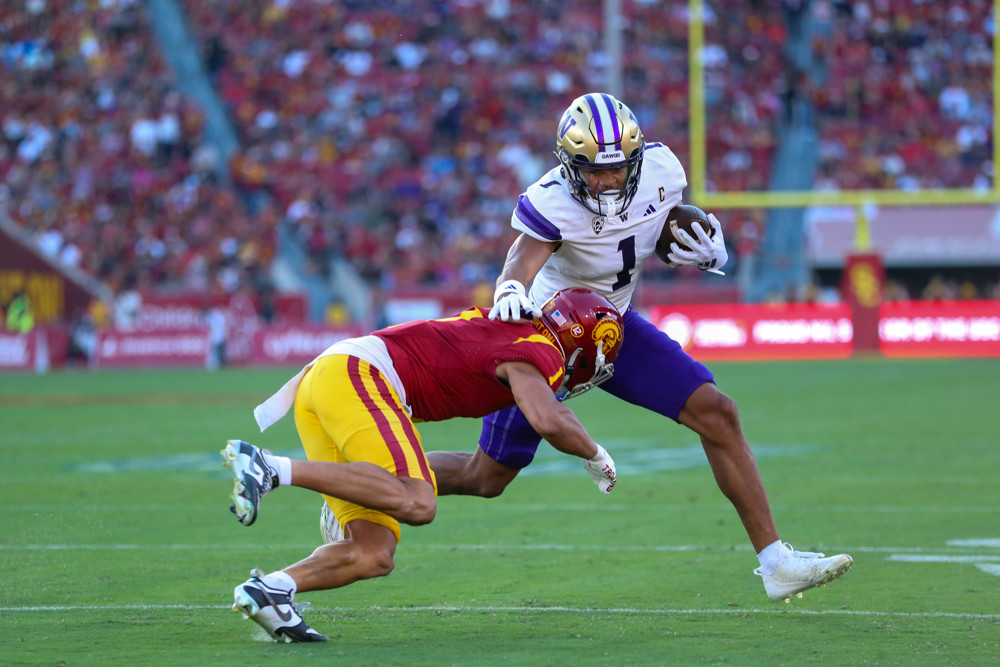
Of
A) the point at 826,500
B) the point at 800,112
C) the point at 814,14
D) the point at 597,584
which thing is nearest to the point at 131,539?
the point at 597,584

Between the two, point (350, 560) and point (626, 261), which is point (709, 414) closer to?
point (626, 261)

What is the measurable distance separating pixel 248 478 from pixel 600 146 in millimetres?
1907

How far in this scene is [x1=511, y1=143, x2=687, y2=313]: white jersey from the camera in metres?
5.34

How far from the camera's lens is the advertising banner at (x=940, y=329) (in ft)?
77.0

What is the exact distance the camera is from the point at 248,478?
4098mm

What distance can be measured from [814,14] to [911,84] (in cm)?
264

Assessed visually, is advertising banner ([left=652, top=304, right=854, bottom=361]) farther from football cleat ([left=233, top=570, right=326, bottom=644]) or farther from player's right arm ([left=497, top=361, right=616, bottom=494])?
football cleat ([left=233, top=570, right=326, bottom=644])

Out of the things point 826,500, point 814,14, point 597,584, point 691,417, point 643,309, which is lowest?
point 643,309

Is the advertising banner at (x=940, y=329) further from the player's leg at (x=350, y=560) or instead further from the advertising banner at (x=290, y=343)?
the player's leg at (x=350, y=560)

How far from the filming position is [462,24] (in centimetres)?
2775

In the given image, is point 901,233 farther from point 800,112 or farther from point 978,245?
point 800,112

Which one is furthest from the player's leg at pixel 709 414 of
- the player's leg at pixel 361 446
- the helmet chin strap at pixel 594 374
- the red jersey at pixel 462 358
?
the player's leg at pixel 361 446

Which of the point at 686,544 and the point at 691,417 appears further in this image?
the point at 686,544

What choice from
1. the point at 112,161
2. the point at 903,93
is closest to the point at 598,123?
the point at 903,93
